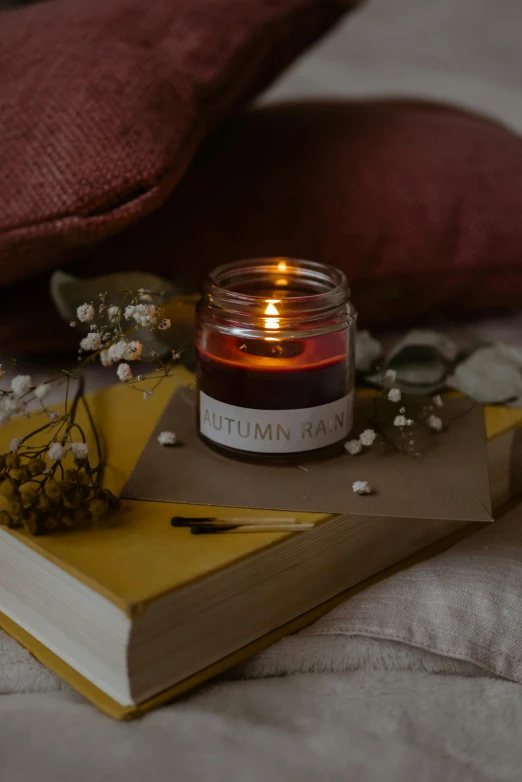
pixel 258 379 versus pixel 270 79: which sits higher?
pixel 270 79

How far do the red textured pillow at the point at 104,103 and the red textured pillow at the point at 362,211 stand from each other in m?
0.08

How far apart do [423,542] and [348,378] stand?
0.13m

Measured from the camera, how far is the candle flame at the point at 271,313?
526 mm

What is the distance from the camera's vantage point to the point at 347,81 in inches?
58.7

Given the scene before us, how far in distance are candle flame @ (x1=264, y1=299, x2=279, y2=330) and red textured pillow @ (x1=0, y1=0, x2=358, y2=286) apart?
0.18 m

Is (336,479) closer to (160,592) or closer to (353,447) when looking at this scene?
(353,447)

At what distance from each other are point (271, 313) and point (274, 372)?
0.04 m

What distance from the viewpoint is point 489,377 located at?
0.66 meters

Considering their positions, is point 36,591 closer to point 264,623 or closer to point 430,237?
point 264,623

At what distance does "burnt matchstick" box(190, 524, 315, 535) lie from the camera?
1.52 feet

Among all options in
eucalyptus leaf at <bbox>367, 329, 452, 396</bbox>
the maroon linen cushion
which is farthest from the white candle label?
the maroon linen cushion

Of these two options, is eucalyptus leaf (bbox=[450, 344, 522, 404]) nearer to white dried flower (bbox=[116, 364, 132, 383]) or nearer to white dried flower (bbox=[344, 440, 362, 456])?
white dried flower (bbox=[344, 440, 362, 456])

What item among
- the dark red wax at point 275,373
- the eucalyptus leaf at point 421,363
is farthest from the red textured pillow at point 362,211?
the dark red wax at point 275,373

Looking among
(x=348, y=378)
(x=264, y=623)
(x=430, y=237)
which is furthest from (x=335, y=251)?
(x=264, y=623)
